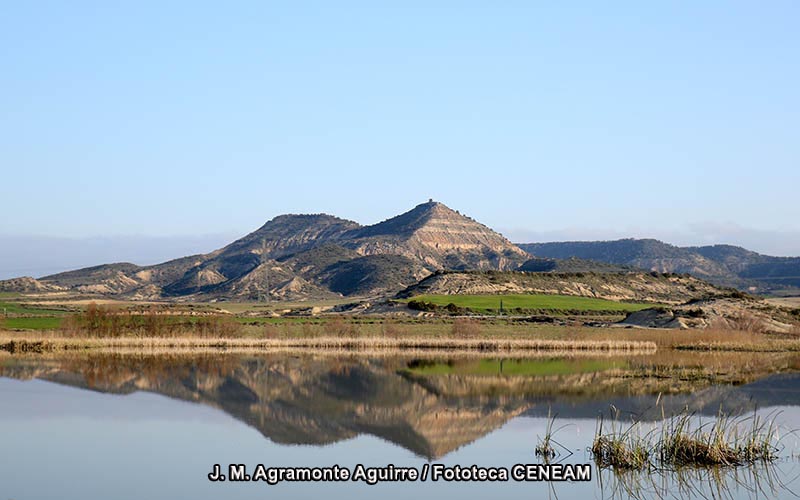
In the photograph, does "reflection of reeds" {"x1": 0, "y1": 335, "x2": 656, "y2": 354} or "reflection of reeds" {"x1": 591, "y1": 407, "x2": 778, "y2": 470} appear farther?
"reflection of reeds" {"x1": 0, "y1": 335, "x2": 656, "y2": 354}

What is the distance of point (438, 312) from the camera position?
89312mm

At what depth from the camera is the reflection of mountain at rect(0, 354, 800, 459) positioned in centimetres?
2852

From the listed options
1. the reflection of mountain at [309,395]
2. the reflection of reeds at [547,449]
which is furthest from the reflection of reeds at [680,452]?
the reflection of mountain at [309,395]

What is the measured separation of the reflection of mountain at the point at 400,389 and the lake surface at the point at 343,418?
9cm

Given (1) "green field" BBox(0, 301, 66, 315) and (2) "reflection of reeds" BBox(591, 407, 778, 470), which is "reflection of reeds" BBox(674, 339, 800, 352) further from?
(1) "green field" BBox(0, 301, 66, 315)

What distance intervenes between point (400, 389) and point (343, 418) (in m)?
8.02

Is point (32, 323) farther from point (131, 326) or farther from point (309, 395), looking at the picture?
point (309, 395)

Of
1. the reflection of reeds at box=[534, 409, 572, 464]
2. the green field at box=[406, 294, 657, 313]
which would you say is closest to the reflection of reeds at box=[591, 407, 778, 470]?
the reflection of reeds at box=[534, 409, 572, 464]

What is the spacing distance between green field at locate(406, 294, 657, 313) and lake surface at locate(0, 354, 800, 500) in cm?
4506

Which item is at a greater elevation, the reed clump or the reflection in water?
the reed clump

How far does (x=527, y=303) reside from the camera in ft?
327

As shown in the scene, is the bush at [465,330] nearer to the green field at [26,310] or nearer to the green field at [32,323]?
the green field at [32,323]

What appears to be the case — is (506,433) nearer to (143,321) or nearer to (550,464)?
(550,464)

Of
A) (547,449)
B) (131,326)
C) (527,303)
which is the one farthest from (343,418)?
(527,303)
